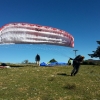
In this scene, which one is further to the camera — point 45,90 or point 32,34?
point 32,34

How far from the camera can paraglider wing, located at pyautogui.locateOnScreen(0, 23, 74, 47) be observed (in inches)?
1377

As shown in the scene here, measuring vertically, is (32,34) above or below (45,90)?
above

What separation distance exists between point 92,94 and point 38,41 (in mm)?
21883

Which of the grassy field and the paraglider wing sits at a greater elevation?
the paraglider wing

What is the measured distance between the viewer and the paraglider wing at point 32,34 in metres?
35.0

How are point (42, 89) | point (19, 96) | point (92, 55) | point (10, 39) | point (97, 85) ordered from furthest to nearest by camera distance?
point (92, 55) < point (10, 39) < point (97, 85) < point (42, 89) < point (19, 96)

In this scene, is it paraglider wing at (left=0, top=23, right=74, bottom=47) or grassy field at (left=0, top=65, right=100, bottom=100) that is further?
paraglider wing at (left=0, top=23, right=74, bottom=47)

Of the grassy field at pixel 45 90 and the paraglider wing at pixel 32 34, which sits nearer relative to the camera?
the grassy field at pixel 45 90

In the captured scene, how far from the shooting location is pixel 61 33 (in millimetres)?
40281

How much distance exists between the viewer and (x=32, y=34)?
37.2 meters

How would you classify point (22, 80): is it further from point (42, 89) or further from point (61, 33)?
point (61, 33)

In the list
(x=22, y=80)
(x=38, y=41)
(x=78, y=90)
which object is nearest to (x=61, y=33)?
(x=38, y=41)

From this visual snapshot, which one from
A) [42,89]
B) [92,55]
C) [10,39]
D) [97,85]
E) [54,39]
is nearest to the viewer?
A: [42,89]

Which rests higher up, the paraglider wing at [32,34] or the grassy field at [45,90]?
the paraglider wing at [32,34]
